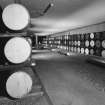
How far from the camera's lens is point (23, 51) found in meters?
1.94

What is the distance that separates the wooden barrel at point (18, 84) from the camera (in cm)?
200

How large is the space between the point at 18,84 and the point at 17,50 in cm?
64

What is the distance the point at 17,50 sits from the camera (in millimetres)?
1897

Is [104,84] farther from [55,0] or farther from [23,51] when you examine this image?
[55,0]

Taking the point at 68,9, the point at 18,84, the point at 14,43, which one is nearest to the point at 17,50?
the point at 14,43

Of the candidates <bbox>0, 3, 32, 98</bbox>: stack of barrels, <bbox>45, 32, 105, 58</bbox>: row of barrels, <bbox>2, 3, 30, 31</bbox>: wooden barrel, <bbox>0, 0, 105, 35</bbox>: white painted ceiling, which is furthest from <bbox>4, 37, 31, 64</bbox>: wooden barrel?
<bbox>45, 32, 105, 58</bbox>: row of barrels

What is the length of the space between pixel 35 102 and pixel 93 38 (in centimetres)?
665

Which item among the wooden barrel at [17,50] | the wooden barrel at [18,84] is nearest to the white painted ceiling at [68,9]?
the wooden barrel at [17,50]

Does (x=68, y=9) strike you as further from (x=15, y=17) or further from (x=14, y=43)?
(x=14, y=43)

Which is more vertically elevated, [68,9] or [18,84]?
[68,9]

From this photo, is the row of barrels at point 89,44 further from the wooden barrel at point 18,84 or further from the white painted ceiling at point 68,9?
the wooden barrel at point 18,84

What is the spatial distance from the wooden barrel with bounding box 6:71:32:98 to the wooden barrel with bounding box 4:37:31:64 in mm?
300

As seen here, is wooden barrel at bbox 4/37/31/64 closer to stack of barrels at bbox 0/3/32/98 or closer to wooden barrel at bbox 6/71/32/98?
stack of barrels at bbox 0/3/32/98

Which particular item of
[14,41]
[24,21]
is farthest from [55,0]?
[14,41]
